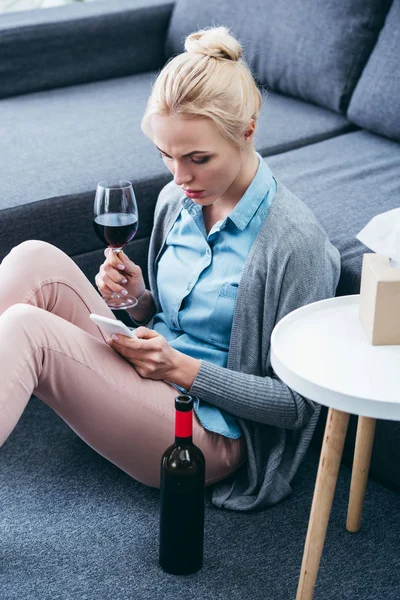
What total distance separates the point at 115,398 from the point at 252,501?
39cm

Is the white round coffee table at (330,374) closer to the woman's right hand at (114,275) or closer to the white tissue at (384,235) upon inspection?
the white tissue at (384,235)

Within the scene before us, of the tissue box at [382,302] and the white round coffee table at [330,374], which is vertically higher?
the tissue box at [382,302]

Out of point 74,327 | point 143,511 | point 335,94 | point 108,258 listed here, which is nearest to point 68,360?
point 74,327

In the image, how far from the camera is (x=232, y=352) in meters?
1.66

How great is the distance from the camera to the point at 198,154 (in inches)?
60.7

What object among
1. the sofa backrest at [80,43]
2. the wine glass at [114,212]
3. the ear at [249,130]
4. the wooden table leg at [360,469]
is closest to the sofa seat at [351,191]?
the wooden table leg at [360,469]

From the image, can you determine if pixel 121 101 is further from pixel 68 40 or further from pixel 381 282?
pixel 381 282

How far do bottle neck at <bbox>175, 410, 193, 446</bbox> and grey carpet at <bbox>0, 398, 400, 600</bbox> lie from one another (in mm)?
305

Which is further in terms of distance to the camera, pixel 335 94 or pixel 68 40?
pixel 68 40

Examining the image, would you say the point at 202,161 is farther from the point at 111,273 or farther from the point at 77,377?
the point at 77,377

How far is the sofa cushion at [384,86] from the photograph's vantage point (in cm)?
228

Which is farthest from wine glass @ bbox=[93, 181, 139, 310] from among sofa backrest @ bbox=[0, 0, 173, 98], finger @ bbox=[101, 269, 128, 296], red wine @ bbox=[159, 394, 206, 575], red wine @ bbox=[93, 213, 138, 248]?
sofa backrest @ bbox=[0, 0, 173, 98]

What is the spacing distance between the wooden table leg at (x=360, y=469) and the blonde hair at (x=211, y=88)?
580 mm

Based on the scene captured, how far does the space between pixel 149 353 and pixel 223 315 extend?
184 mm
